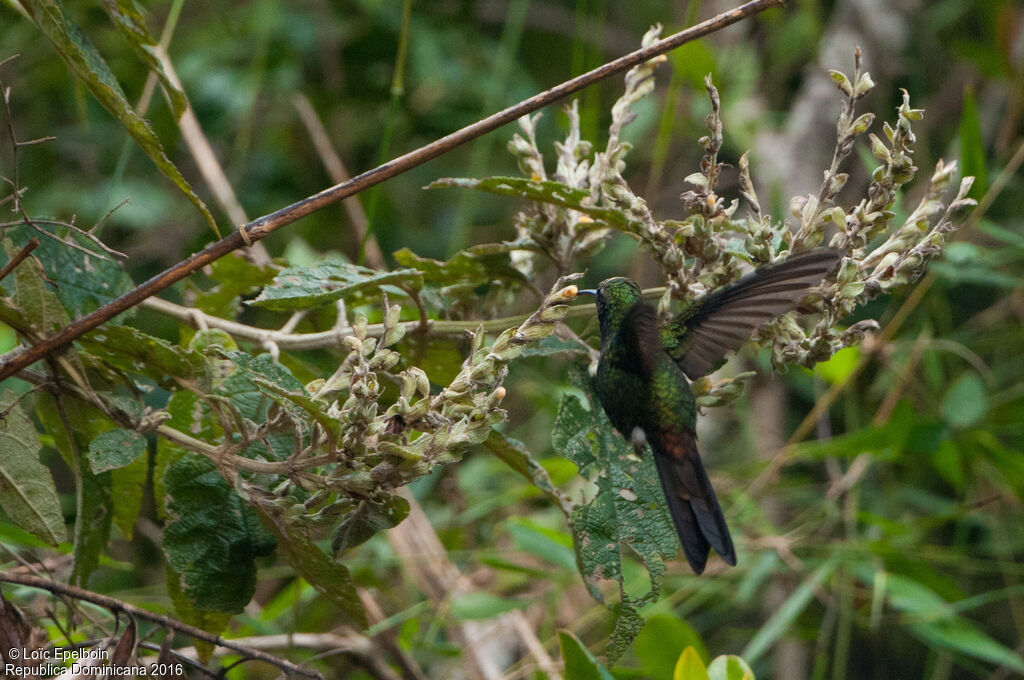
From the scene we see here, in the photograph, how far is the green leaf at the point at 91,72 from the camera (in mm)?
1018

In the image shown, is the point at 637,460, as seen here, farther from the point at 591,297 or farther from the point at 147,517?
the point at 147,517

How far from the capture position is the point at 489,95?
322cm

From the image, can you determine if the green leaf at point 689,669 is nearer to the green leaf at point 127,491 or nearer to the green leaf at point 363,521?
the green leaf at point 363,521

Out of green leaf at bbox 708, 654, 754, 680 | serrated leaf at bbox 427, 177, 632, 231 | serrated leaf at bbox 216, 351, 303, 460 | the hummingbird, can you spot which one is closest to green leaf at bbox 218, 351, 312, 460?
serrated leaf at bbox 216, 351, 303, 460

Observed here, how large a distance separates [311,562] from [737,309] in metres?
0.62

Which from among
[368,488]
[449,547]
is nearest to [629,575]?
[449,547]

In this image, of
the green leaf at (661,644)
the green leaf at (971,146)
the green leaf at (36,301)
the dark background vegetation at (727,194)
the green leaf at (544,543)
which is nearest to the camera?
the green leaf at (36,301)

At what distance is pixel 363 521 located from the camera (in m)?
1.01

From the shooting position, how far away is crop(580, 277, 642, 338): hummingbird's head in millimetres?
1211

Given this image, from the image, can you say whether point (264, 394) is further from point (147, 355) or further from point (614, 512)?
point (614, 512)

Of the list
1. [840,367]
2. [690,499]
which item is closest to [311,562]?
[690,499]

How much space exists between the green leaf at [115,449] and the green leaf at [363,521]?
0.26 metres

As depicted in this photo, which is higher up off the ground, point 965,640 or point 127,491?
point 127,491

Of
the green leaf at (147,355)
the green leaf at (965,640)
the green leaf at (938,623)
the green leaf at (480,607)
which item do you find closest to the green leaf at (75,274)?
the green leaf at (147,355)
